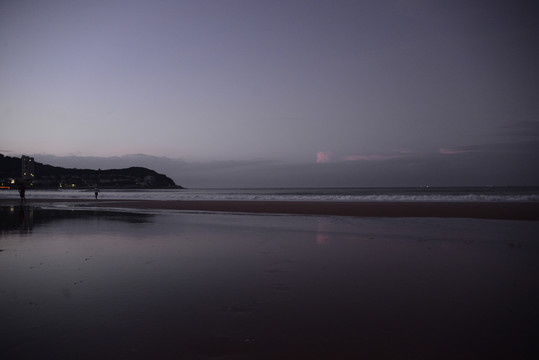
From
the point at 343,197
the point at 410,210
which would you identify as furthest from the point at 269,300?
the point at 343,197

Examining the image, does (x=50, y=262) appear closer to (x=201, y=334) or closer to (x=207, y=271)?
(x=207, y=271)

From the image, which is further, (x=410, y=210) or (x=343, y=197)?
(x=343, y=197)

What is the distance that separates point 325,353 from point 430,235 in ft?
31.1

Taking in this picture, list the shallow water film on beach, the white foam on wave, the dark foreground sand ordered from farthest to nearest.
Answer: the white foam on wave < the dark foreground sand < the shallow water film on beach

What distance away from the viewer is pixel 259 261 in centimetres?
721

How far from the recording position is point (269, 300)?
4.69 metres

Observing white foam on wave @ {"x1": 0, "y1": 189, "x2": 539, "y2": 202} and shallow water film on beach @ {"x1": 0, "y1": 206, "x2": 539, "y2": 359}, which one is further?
white foam on wave @ {"x1": 0, "y1": 189, "x2": 539, "y2": 202}

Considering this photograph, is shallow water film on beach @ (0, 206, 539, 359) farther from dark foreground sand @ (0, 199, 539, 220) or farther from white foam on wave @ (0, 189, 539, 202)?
white foam on wave @ (0, 189, 539, 202)

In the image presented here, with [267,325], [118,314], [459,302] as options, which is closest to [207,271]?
[118,314]

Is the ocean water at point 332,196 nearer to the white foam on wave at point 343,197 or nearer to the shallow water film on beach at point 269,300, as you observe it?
the white foam on wave at point 343,197

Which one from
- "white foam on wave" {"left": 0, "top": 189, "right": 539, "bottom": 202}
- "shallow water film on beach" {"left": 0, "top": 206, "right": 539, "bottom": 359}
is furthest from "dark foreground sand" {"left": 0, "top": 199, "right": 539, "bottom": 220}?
"shallow water film on beach" {"left": 0, "top": 206, "right": 539, "bottom": 359}

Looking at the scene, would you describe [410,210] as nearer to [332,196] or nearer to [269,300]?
[269,300]

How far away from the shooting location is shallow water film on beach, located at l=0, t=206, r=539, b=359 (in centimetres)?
331

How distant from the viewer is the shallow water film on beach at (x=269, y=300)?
10.8ft
